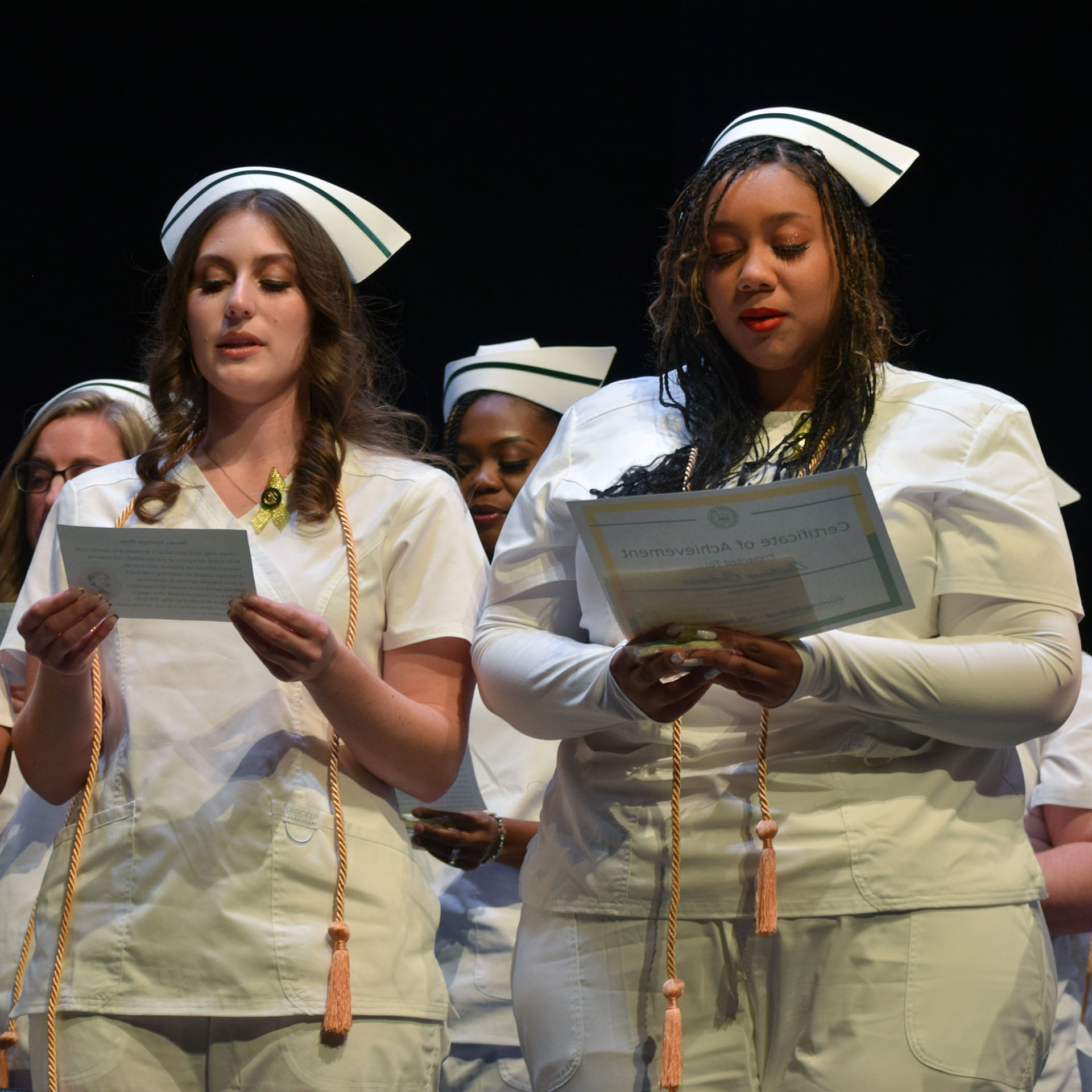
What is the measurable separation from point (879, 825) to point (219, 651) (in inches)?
37.5

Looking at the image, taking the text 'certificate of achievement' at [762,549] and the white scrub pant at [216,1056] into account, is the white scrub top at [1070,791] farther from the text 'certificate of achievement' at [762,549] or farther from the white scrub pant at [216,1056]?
the white scrub pant at [216,1056]

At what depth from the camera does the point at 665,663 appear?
1609mm

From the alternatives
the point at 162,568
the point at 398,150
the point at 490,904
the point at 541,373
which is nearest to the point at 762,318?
the point at 162,568

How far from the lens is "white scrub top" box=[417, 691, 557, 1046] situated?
2.74 metres

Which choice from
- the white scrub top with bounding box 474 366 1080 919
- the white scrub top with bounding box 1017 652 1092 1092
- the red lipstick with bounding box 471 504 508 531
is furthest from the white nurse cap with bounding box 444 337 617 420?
the white scrub top with bounding box 474 366 1080 919

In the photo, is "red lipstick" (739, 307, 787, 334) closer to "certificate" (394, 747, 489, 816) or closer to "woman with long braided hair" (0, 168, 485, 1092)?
"woman with long braided hair" (0, 168, 485, 1092)

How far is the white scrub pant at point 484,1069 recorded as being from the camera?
2729mm

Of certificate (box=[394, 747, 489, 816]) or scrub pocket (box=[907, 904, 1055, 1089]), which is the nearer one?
scrub pocket (box=[907, 904, 1055, 1089])

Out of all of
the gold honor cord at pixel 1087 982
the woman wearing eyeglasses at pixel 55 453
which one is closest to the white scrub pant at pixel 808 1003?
the gold honor cord at pixel 1087 982

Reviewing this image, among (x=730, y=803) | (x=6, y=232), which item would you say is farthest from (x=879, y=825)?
(x=6, y=232)

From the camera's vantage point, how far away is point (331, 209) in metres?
2.24

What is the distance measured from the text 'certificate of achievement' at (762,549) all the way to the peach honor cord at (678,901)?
0.15 meters

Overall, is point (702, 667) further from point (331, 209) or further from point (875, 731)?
point (331, 209)

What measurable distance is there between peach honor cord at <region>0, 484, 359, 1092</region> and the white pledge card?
9.8 inches
